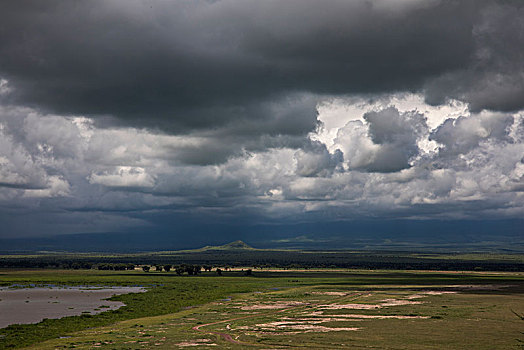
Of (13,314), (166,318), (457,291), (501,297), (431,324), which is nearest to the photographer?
(431,324)

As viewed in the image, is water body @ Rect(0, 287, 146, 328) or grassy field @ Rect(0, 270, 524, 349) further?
water body @ Rect(0, 287, 146, 328)

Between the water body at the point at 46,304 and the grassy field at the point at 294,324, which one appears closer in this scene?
the grassy field at the point at 294,324

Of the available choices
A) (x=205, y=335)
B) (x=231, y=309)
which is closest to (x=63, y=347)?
(x=205, y=335)

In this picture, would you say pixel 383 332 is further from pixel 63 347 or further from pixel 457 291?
pixel 457 291

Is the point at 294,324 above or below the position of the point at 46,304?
above

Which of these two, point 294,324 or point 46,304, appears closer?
point 294,324

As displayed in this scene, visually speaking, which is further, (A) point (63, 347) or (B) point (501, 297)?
(B) point (501, 297)

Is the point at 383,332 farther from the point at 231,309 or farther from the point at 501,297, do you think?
the point at 501,297

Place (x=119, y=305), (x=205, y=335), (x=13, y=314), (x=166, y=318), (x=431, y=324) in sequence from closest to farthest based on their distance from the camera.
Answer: (x=205, y=335), (x=431, y=324), (x=166, y=318), (x=13, y=314), (x=119, y=305)
